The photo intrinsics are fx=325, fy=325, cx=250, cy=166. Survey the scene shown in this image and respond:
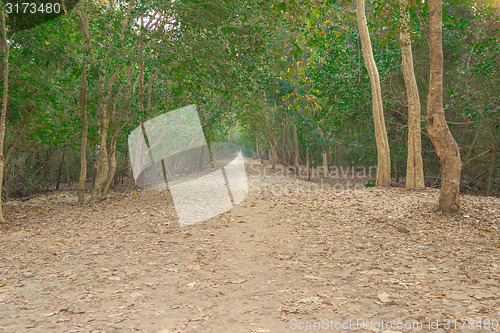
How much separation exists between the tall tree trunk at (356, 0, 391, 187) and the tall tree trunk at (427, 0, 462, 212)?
474cm

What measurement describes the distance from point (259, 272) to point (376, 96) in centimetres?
959

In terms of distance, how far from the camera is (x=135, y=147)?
54.6 ft

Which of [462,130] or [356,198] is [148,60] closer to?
[356,198]

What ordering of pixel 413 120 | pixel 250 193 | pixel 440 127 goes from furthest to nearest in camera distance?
pixel 250 193, pixel 413 120, pixel 440 127

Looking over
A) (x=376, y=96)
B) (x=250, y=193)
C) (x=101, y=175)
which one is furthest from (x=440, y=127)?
(x=101, y=175)

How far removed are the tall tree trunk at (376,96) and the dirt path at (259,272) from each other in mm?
4431

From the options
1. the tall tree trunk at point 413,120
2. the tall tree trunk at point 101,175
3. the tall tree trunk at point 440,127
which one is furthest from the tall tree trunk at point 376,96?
the tall tree trunk at point 101,175

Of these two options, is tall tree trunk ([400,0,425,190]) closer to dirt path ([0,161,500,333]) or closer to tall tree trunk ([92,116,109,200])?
dirt path ([0,161,500,333])

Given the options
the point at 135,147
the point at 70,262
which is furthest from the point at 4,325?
the point at 135,147

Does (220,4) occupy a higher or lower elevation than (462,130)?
higher

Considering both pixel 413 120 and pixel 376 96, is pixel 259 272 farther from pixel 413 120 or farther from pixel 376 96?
pixel 376 96

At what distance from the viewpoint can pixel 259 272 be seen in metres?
4.58

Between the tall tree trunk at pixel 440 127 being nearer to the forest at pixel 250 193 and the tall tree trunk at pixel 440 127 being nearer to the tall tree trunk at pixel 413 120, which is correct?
the forest at pixel 250 193

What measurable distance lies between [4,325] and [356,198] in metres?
9.17
